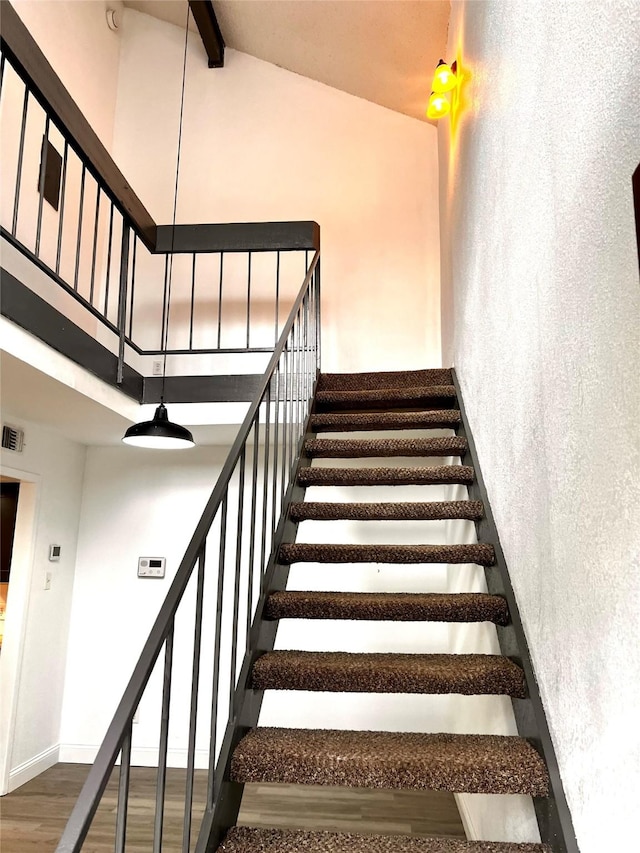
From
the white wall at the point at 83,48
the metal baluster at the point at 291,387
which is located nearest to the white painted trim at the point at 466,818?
the metal baluster at the point at 291,387

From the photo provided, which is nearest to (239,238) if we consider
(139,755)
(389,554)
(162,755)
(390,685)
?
(389,554)

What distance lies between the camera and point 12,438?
12.0 ft

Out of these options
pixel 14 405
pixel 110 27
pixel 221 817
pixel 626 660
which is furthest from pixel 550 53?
pixel 110 27

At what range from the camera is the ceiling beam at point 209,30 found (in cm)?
455

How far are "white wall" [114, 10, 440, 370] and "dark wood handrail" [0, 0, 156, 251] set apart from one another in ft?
6.06

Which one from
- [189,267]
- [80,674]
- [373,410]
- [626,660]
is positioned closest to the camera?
[626,660]

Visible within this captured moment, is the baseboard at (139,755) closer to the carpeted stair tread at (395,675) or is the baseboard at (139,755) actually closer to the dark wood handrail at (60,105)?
the carpeted stair tread at (395,675)

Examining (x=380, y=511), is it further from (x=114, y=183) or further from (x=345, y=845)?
(x=114, y=183)

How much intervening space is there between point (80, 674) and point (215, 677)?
3.15 m

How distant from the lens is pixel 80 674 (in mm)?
4316

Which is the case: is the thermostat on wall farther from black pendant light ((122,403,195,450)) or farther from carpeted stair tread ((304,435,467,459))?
carpeted stair tread ((304,435,467,459))

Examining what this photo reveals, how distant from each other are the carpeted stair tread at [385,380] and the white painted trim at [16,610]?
191cm

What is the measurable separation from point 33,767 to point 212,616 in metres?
1.36

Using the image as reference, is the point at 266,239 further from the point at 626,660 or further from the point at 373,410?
the point at 626,660
